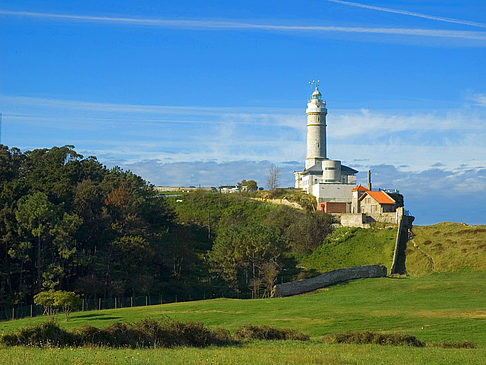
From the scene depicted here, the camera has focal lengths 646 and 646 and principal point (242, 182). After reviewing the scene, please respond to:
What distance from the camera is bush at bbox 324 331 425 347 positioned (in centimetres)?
2859

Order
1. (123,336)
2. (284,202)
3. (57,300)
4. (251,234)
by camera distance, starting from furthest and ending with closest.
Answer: (284,202)
(251,234)
(57,300)
(123,336)

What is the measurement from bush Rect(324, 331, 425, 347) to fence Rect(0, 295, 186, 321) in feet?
95.4

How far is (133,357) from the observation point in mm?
21031

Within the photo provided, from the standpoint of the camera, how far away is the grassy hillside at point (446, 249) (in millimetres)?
68750

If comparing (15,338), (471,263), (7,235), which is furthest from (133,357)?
(471,263)

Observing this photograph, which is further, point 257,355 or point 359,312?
point 359,312

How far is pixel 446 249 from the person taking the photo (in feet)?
240

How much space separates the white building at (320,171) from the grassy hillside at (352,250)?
9.66 m

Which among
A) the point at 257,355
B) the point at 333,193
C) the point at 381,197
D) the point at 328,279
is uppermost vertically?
the point at 333,193

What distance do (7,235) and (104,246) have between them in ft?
34.8

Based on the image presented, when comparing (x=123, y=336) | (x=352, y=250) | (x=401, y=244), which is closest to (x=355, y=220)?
(x=352, y=250)

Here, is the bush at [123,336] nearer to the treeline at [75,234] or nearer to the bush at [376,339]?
the bush at [376,339]

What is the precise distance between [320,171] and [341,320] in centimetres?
6359

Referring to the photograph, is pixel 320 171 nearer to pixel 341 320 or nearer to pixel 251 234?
pixel 251 234
